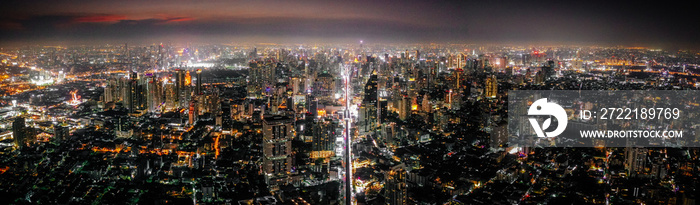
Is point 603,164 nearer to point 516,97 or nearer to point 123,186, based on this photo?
point 516,97

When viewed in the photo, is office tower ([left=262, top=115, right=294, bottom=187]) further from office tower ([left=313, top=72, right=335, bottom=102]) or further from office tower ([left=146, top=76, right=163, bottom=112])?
office tower ([left=146, top=76, right=163, bottom=112])

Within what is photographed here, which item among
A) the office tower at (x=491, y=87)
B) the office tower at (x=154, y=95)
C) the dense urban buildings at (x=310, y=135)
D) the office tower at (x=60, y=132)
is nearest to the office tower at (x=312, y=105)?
the dense urban buildings at (x=310, y=135)

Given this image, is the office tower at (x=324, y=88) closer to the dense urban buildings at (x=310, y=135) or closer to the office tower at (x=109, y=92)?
the dense urban buildings at (x=310, y=135)

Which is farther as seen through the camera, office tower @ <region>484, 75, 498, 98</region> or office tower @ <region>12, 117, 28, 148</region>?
office tower @ <region>484, 75, 498, 98</region>

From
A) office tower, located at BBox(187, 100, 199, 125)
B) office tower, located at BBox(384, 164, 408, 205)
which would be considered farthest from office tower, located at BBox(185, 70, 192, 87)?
office tower, located at BBox(384, 164, 408, 205)

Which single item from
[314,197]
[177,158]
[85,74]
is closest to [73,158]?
[177,158]

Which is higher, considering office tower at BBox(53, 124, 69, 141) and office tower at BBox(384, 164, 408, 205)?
office tower at BBox(53, 124, 69, 141)

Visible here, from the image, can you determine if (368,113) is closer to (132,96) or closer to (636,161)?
(636,161)
